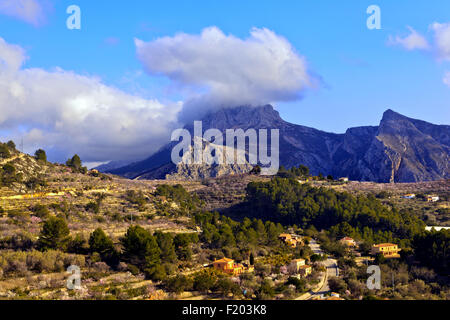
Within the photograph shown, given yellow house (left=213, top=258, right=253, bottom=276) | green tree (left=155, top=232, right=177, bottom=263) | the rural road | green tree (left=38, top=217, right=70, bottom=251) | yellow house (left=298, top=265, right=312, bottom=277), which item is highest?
green tree (left=38, top=217, right=70, bottom=251)

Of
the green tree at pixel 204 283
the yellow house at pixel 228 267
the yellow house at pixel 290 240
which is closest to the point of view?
the green tree at pixel 204 283

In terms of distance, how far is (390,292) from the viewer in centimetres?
3581

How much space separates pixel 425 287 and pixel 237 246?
23.4 metres

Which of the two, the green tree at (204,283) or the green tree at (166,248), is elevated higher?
the green tree at (166,248)

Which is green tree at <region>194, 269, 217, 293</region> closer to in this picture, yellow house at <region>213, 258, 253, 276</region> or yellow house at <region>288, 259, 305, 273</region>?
yellow house at <region>213, 258, 253, 276</region>

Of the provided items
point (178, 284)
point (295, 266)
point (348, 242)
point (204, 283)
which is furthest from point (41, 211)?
point (348, 242)

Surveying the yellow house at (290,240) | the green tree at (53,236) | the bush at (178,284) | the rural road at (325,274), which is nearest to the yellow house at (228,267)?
the bush at (178,284)

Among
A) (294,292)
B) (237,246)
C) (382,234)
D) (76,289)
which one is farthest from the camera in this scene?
(382,234)

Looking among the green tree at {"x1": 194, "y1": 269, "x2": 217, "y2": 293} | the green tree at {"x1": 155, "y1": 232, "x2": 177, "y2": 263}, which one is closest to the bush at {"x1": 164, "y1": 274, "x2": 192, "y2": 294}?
the green tree at {"x1": 194, "y1": 269, "x2": 217, "y2": 293}

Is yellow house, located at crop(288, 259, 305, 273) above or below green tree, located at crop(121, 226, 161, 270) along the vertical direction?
below

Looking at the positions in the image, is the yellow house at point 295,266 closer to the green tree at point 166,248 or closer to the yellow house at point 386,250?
the green tree at point 166,248
